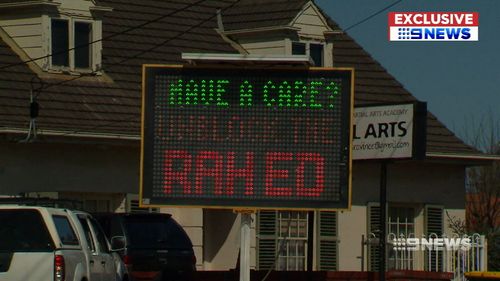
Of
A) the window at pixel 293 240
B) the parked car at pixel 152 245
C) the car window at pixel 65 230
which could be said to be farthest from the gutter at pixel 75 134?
the car window at pixel 65 230

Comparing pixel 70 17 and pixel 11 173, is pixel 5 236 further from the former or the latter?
pixel 70 17

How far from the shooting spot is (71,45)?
95.7 ft

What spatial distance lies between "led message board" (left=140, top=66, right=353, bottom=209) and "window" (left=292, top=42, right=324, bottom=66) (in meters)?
13.0

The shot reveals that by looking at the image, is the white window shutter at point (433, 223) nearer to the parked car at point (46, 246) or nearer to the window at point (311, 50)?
the window at point (311, 50)

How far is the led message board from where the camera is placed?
18766mm

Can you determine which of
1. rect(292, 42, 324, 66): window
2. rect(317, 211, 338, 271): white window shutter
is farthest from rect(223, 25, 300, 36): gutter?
rect(317, 211, 338, 271): white window shutter

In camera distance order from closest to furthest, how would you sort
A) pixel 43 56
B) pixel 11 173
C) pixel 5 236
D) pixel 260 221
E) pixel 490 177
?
pixel 5 236
pixel 11 173
pixel 43 56
pixel 260 221
pixel 490 177

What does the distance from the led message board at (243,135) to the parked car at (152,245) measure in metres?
3.72

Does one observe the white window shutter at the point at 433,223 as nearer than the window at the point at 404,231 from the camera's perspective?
No

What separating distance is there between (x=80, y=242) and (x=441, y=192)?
16490 millimetres

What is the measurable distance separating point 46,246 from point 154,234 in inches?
240

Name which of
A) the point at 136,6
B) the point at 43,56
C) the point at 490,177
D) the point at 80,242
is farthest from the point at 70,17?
the point at 490,177

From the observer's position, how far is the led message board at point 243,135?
18.8 meters

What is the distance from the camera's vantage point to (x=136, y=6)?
32.4 meters
